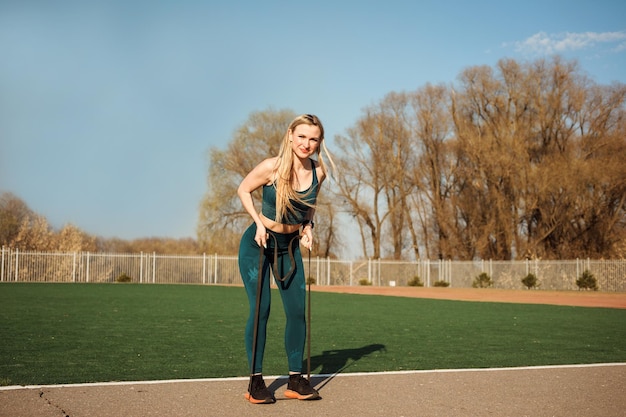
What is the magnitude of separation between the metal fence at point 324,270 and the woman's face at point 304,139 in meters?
36.7

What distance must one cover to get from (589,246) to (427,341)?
1455 inches

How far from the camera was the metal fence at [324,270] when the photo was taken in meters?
39.6

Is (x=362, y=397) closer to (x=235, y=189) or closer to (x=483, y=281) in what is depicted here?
(x=483, y=281)

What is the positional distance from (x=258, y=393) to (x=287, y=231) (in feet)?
4.01

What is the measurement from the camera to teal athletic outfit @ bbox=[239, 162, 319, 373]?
5.25 m

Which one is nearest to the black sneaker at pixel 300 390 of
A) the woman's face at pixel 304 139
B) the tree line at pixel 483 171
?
the woman's face at pixel 304 139

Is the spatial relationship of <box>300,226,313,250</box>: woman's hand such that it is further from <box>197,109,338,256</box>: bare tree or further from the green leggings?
<box>197,109,338,256</box>: bare tree

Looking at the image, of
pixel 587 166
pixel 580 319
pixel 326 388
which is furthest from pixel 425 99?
pixel 326 388

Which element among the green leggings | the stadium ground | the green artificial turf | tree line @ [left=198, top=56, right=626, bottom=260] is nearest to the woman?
the green leggings

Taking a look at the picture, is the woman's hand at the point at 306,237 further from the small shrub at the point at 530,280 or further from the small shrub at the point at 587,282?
the small shrub at the point at 530,280

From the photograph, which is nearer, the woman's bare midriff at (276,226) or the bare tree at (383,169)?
the woman's bare midriff at (276,226)

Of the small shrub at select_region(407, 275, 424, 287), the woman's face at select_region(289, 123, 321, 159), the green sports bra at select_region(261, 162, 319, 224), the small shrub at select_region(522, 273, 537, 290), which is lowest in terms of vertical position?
the small shrub at select_region(407, 275, 424, 287)

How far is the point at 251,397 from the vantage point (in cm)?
488

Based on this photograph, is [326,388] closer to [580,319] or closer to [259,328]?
[259,328]
